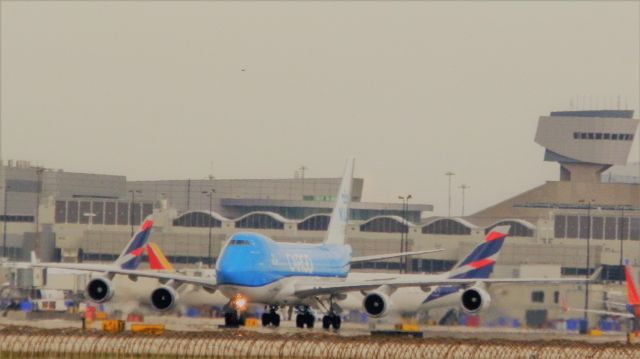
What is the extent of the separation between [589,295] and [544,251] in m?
32.4

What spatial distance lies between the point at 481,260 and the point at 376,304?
27.9 meters

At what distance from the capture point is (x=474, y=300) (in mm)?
91812

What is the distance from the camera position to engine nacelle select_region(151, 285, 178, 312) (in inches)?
3634

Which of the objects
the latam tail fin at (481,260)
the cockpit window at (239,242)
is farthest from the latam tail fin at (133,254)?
the cockpit window at (239,242)

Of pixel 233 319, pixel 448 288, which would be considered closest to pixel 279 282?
pixel 233 319

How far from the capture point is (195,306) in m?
114

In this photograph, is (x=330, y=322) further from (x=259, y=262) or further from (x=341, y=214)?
(x=341, y=214)

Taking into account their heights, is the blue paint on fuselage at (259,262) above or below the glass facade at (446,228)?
below

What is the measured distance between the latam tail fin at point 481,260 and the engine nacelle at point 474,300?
2402 centimetres

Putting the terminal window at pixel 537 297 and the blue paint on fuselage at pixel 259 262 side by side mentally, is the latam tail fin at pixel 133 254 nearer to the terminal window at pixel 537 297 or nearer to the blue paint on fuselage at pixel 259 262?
the blue paint on fuselage at pixel 259 262

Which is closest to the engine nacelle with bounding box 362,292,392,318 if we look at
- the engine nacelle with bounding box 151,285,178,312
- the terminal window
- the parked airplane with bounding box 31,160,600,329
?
the parked airplane with bounding box 31,160,600,329

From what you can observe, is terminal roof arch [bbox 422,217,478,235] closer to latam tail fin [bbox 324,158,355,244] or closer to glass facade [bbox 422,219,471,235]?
glass facade [bbox 422,219,471,235]

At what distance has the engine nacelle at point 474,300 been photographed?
91.7m

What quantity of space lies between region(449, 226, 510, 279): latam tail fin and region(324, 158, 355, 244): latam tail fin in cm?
959
